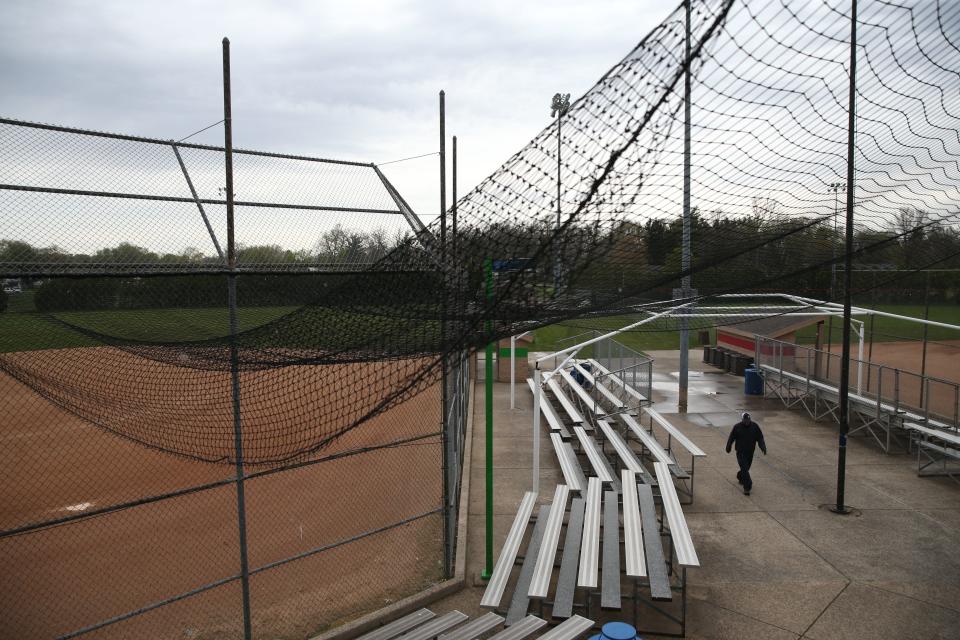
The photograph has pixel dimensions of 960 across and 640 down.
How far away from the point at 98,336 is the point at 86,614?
9.96 ft

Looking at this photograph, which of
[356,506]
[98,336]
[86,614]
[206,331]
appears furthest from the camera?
[356,506]

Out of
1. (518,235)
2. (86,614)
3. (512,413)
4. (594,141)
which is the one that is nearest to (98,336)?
(86,614)

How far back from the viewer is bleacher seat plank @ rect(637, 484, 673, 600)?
5.56 m

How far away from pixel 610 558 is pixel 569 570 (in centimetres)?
43

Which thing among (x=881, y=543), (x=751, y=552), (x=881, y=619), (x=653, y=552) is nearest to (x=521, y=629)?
(x=653, y=552)

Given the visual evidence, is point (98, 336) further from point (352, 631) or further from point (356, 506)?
point (356, 506)

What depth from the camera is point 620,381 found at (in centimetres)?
1345

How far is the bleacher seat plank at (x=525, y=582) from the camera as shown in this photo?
5571 mm

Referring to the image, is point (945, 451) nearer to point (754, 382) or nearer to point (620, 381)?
point (620, 381)

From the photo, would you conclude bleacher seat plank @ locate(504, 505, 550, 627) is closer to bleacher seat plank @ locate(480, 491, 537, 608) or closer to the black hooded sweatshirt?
bleacher seat plank @ locate(480, 491, 537, 608)

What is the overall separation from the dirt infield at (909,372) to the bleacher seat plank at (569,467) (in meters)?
5.60

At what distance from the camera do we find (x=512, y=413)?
14.5m

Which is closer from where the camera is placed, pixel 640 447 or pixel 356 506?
pixel 356 506

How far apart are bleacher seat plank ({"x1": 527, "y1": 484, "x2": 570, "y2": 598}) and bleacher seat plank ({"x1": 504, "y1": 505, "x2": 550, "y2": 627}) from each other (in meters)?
0.06
